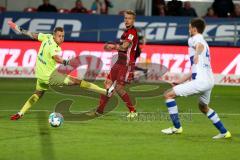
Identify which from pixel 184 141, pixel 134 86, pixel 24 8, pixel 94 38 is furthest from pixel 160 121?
pixel 24 8

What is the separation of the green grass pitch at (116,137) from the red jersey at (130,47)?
1259 millimetres

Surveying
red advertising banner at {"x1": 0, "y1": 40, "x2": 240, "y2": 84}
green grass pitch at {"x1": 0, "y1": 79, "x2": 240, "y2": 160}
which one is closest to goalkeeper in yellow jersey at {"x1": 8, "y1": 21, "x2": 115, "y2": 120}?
green grass pitch at {"x1": 0, "y1": 79, "x2": 240, "y2": 160}

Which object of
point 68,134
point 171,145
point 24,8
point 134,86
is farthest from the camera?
point 24,8

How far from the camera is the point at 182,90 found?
12.5 meters

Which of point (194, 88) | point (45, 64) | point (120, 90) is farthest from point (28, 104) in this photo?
point (194, 88)

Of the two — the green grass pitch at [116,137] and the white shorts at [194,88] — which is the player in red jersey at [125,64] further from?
the white shorts at [194,88]

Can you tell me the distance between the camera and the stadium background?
11656 mm

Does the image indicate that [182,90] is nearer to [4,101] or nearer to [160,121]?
[160,121]

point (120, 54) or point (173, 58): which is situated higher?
point (120, 54)

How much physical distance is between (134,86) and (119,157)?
11.7m

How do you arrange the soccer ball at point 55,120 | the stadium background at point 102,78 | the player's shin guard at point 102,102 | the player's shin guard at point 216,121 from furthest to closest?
the player's shin guard at point 102,102
the soccer ball at point 55,120
the player's shin guard at point 216,121
the stadium background at point 102,78

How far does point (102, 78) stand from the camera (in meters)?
24.5

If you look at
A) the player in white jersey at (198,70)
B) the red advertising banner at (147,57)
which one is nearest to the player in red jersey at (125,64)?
the player in white jersey at (198,70)

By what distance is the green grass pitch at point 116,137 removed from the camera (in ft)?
36.4
